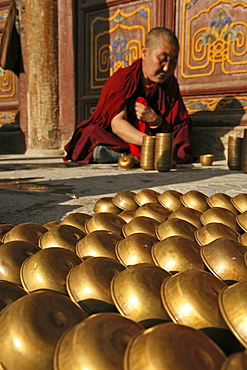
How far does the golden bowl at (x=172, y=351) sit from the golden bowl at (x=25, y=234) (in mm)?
599

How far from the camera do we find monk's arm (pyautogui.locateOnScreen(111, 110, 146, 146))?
3.83m

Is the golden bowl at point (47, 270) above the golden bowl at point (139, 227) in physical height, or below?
above

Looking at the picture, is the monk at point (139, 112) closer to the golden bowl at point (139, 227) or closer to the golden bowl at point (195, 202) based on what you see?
the golden bowl at point (195, 202)

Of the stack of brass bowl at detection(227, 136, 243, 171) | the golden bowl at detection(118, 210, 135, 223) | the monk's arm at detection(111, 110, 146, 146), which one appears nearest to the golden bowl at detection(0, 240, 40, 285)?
the golden bowl at detection(118, 210, 135, 223)

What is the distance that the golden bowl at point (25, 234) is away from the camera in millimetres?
971

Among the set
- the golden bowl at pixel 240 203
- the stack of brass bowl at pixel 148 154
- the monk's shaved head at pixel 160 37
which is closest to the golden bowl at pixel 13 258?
the golden bowl at pixel 240 203

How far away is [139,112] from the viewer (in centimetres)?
400

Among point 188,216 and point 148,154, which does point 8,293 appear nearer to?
point 188,216

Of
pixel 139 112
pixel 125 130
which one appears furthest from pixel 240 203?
pixel 139 112

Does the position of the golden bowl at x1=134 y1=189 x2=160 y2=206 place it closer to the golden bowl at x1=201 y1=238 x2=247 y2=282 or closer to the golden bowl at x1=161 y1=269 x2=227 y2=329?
the golden bowl at x1=201 y1=238 x2=247 y2=282

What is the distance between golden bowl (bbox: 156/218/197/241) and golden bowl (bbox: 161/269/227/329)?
37cm

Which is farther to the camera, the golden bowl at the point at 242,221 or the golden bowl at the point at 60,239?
the golden bowl at the point at 242,221

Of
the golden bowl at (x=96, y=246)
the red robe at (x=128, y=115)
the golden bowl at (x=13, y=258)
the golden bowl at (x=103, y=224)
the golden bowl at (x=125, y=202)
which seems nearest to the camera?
the golden bowl at (x=13, y=258)

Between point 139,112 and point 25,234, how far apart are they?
3196 millimetres
